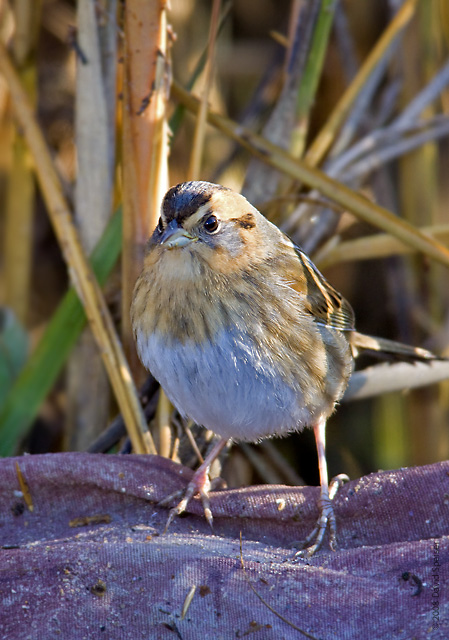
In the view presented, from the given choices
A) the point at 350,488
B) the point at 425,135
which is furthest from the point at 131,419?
the point at 425,135

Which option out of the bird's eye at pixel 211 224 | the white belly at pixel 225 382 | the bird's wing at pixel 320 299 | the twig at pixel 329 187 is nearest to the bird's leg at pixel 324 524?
the white belly at pixel 225 382

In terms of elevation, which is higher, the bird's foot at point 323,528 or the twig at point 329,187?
the twig at point 329,187

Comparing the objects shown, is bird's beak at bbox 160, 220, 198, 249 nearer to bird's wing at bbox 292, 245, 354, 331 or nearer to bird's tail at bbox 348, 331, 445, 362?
bird's wing at bbox 292, 245, 354, 331

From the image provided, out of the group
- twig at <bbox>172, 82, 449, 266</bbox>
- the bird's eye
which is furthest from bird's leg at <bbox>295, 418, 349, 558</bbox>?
twig at <bbox>172, 82, 449, 266</bbox>

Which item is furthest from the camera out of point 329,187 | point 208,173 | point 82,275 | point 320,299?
point 208,173

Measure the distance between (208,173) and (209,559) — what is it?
2.49 meters

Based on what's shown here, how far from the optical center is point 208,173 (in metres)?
4.01

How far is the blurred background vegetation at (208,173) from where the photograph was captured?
8.94 feet

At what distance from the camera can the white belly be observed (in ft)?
7.13

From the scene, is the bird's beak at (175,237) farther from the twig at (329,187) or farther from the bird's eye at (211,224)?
the twig at (329,187)

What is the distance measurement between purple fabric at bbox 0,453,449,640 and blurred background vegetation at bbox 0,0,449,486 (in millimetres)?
390

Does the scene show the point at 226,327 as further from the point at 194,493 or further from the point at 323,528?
the point at 323,528

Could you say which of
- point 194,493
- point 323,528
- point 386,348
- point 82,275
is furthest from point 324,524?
point 82,275

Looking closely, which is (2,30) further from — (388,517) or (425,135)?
(388,517)
